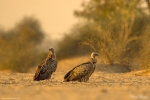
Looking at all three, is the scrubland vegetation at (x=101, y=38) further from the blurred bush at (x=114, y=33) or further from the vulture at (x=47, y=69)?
the vulture at (x=47, y=69)

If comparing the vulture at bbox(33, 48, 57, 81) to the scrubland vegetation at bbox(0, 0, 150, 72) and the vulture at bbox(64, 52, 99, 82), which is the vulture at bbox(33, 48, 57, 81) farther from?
the scrubland vegetation at bbox(0, 0, 150, 72)

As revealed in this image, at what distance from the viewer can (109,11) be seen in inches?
1465

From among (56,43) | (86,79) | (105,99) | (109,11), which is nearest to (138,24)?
(109,11)

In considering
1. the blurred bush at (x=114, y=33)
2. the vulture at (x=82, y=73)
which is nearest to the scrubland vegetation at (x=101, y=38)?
the blurred bush at (x=114, y=33)

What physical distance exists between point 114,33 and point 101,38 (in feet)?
4.71

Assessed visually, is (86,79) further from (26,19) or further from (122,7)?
(26,19)

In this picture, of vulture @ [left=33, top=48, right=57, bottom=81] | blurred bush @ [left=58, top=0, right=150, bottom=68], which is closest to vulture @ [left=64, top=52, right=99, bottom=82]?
vulture @ [left=33, top=48, right=57, bottom=81]

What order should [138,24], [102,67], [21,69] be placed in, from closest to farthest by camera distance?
[102,67] < [21,69] < [138,24]

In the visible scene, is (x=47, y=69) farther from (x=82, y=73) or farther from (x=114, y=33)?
(x=114, y=33)

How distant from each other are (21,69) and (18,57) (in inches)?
28.0

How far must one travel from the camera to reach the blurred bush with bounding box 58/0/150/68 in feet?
79.9

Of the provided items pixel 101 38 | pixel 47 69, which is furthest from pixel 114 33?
pixel 47 69

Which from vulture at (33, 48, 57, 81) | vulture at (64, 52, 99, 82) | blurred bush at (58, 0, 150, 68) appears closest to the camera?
vulture at (64, 52, 99, 82)

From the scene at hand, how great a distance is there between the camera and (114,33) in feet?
84.5
